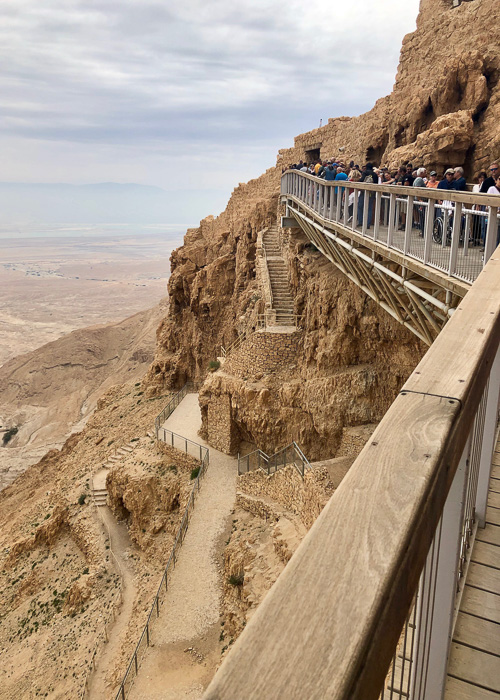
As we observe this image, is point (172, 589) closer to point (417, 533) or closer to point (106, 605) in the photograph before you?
point (106, 605)

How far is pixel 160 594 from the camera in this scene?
13234 mm

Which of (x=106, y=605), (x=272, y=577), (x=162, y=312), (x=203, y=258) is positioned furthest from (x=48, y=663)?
(x=162, y=312)

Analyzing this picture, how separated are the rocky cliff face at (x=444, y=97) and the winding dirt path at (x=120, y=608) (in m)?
15.1

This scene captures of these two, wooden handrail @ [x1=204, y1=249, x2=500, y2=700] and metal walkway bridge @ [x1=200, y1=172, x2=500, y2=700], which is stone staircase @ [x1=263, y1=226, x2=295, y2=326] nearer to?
metal walkway bridge @ [x1=200, y1=172, x2=500, y2=700]

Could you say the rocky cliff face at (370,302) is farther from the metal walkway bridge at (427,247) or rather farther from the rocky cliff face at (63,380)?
the rocky cliff face at (63,380)

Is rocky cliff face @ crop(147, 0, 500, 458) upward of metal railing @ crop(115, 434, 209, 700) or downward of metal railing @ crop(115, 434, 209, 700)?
upward

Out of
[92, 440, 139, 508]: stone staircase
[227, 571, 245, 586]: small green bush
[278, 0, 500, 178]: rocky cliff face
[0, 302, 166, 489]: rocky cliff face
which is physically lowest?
[0, 302, 166, 489]: rocky cliff face

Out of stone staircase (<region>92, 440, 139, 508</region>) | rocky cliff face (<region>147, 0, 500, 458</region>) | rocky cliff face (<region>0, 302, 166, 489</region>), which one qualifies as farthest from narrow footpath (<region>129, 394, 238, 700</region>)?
rocky cliff face (<region>0, 302, 166, 489</region>)

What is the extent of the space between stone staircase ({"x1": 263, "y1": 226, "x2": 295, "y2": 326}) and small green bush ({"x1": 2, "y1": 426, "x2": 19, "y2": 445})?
29335 millimetres

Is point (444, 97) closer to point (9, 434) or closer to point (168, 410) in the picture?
point (168, 410)

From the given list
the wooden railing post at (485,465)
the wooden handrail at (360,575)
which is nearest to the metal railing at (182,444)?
the wooden railing post at (485,465)

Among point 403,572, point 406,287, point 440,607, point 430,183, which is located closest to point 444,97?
point 430,183

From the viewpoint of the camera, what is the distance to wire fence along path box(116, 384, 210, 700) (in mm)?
11145

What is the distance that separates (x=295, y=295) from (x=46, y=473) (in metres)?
17.6
